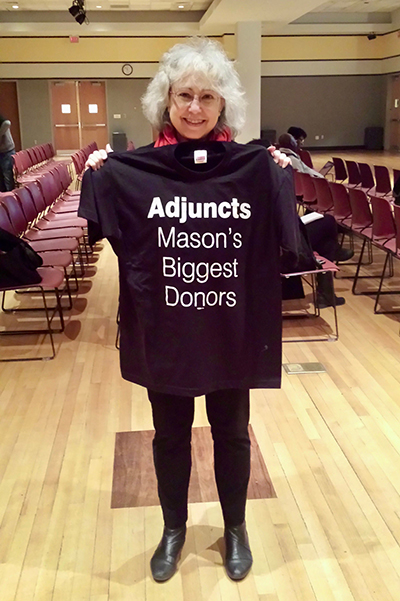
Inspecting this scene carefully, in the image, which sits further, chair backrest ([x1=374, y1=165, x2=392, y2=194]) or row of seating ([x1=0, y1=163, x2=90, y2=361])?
chair backrest ([x1=374, y1=165, x2=392, y2=194])

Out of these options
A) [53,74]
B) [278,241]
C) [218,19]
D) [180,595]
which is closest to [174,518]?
[180,595]

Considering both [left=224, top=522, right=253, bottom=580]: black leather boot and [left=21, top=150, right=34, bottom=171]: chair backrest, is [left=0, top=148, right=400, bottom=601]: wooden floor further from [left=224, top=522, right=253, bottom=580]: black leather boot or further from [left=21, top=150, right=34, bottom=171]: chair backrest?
[left=21, top=150, right=34, bottom=171]: chair backrest

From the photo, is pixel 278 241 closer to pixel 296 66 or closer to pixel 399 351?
pixel 399 351

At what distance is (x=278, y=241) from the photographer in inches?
65.9

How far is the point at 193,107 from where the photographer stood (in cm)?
159

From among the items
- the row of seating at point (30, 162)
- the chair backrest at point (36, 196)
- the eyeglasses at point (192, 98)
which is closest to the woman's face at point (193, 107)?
the eyeglasses at point (192, 98)

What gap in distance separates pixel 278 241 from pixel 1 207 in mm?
3341

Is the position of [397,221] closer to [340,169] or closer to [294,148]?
[294,148]

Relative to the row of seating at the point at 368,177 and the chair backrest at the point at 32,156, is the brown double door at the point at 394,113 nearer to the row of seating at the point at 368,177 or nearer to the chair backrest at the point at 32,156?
the row of seating at the point at 368,177

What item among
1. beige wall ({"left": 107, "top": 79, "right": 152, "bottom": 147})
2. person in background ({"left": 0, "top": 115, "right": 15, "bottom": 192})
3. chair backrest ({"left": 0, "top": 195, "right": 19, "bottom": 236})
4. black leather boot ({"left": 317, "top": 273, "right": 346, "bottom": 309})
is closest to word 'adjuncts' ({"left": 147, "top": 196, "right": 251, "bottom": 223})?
black leather boot ({"left": 317, "top": 273, "right": 346, "bottom": 309})

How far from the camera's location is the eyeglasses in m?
1.60

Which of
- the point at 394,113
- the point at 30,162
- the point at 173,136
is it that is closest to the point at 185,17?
the point at 30,162

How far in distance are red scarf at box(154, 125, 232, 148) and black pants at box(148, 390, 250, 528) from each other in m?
0.74

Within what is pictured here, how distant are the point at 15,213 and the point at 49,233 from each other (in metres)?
0.67
